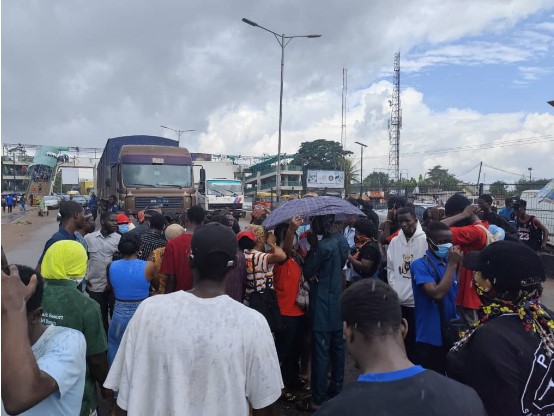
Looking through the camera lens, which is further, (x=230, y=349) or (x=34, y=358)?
(x=230, y=349)

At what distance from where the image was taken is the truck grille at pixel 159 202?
47.8 feet

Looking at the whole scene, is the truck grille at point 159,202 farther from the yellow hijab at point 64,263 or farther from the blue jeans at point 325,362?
the yellow hijab at point 64,263

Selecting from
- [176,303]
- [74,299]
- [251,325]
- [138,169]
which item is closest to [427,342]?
[251,325]

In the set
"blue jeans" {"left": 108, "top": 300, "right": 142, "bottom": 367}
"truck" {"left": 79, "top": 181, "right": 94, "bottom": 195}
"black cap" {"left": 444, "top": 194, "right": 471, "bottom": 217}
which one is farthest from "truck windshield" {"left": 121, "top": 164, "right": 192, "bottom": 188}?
"truck" {"left": 79, "top": 181, "right": 94, "bottom": 195}

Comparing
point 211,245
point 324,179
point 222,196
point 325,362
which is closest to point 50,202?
point 222,196

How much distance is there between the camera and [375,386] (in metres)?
1.37

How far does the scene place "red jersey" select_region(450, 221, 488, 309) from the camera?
12.1 feet

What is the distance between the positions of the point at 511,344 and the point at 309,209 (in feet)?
8.00

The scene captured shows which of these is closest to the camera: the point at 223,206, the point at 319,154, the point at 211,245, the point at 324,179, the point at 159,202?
the point at 211,245

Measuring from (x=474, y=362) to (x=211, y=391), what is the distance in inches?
42.2

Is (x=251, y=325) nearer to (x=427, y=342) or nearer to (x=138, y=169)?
(x=427, y=342)

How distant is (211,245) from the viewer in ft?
6.49

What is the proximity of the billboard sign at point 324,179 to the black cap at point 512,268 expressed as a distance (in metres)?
29.8

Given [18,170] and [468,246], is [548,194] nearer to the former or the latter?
[468,246]
